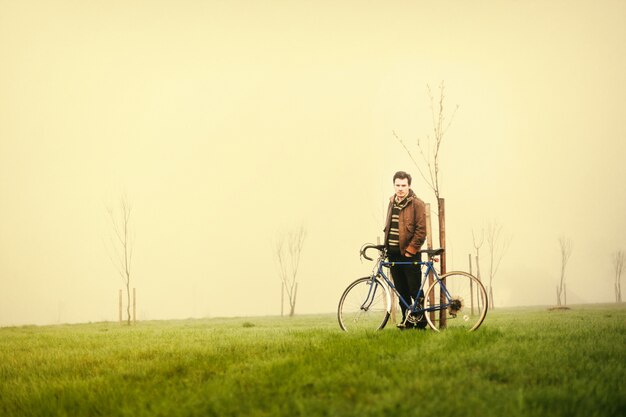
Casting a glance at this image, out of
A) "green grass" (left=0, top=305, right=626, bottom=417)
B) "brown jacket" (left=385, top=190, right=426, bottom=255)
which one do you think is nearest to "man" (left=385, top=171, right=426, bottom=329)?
"brown jacket" (left=385, top=190, right=426, bottom=255)

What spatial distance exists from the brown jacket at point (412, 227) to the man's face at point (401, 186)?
0.62 feet

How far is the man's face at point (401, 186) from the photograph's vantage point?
9023mm

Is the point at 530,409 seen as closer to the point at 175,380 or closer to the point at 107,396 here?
the point at 175,380

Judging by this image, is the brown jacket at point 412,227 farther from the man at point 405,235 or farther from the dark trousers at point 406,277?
the dark trousers at point 406,277

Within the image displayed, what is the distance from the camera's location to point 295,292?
4209cm

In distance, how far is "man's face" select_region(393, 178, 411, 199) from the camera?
902 cm

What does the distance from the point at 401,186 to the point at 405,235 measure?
948 millimetres

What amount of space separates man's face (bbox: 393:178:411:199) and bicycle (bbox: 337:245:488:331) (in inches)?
43.0

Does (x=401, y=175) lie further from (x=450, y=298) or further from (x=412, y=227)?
(x=450, y=298)

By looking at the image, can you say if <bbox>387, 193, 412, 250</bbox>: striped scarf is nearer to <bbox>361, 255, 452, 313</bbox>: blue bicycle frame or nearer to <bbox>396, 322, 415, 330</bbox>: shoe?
<bbox>361, 255, 452, 313</bbox>: blue bicycle frame

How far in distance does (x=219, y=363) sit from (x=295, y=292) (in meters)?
36.3

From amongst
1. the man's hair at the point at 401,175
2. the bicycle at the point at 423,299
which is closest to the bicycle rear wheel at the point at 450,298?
the bicycle at the point at 423,299

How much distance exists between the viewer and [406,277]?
29.5 feet

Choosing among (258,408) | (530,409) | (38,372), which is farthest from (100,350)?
(530,409)
